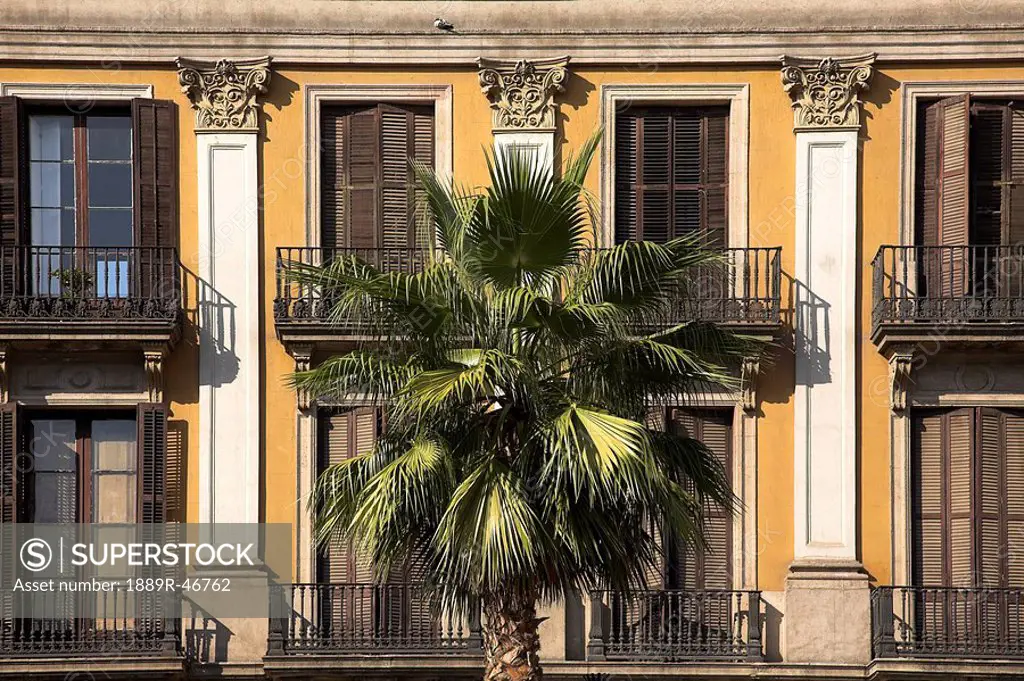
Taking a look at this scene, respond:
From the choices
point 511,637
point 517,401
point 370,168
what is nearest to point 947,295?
point 370,168

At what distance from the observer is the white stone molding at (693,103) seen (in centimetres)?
2297

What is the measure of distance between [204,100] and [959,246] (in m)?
9.24

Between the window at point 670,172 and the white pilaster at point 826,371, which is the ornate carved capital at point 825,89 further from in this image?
the window at point 670,172

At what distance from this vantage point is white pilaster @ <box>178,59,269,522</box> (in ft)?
74.2

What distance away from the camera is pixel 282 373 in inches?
898

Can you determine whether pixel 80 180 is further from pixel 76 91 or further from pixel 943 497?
pixel 943 497

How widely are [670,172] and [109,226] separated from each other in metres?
6.92

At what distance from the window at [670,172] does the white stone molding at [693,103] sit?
12 cm

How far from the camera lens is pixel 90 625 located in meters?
21.9

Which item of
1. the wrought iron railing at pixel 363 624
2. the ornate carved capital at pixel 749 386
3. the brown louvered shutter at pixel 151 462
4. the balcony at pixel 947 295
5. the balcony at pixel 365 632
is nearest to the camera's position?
the balcony at pixel 365 632

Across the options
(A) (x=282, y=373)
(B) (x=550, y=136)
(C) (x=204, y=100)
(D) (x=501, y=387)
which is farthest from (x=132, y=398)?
(D) (x=501, y=387)

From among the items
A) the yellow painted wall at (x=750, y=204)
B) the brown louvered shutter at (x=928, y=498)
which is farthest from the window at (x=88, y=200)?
the brown louvered shutter at (x=928, y=498)

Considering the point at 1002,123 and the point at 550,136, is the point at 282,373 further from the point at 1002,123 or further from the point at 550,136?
the point at 1002,123

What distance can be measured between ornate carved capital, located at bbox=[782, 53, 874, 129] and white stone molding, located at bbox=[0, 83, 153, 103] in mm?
7897
